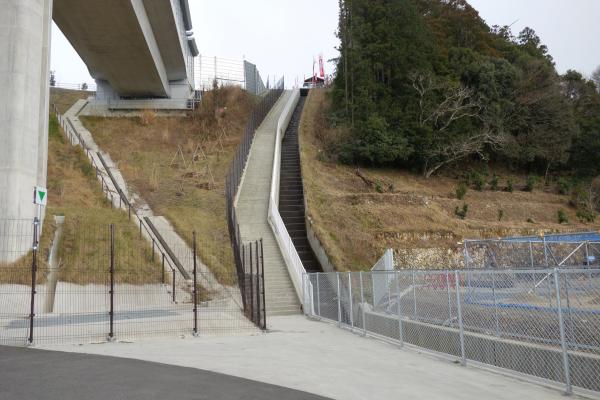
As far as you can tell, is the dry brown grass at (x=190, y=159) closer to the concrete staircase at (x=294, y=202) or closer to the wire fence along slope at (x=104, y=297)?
the wire fence along slope at (x=104, y=297)

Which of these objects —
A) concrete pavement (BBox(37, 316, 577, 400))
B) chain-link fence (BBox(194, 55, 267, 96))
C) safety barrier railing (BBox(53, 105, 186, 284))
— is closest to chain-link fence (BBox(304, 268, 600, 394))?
concrete pavement (BBox(37, 316, 577, 400))

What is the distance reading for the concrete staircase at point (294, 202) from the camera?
833 inches

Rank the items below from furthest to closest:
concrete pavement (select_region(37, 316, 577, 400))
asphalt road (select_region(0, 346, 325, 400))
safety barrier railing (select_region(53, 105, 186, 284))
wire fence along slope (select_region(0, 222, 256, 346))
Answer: safety barrier railing (select_region(53, 105, 186, 284))
wire fence along slope (select_region(0, 222, 256, 346))
concrete pavement (select_region(37, 316, 577, 400))
asphalt road (select_region(0, 346, 325, 400))

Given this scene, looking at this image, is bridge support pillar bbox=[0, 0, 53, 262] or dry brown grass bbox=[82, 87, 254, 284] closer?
bridge support pillar bbox=[0, 0, 53, 262]

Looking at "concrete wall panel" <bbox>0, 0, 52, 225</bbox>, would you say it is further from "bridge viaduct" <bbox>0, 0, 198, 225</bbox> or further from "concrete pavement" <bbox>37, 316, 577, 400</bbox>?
"concrete pavement" <bbox>37, 316, 577, 400</bbox>

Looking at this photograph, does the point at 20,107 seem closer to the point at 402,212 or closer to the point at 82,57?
the point at 402,212

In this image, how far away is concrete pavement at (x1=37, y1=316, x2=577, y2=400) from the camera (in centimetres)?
657

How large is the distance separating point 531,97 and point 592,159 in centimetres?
735

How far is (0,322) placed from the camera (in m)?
12.6

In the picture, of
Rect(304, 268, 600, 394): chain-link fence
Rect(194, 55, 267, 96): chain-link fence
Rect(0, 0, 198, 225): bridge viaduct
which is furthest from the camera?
Rect(194, 55, 267, 96): chain-link fence

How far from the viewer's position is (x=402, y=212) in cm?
2578

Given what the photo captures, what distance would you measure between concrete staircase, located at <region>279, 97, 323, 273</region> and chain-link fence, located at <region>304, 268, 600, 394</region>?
8.08m

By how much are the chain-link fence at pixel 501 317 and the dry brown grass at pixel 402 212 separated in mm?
7383

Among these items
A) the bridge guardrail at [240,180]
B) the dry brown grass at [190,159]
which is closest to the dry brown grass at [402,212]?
the bridge guardrail at [240,180]
